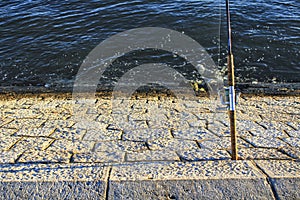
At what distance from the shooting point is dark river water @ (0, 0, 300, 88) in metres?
8.06

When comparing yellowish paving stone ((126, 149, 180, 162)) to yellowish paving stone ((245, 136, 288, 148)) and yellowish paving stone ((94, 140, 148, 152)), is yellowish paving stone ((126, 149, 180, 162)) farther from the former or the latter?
yellowish paving stone ((245, 136, 288, 148))

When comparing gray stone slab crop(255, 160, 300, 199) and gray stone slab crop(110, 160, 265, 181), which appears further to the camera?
gray stone slab crop(110, 160, 265, 181)

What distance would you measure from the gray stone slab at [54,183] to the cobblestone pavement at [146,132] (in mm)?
326

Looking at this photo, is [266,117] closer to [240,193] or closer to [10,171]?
[240,193]

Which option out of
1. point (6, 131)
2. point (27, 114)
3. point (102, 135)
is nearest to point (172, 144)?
point (102, 135)

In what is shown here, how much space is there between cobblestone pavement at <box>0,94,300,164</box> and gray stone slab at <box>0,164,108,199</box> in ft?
1.07

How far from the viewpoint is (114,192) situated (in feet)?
8.87

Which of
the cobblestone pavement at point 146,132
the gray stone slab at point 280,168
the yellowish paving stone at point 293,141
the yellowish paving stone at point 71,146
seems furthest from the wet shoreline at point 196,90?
the gray stone slab at point 280,168

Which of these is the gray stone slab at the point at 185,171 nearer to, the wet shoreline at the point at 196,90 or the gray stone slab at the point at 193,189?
the gray stone slab at the point at 193,189

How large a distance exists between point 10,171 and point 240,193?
1927 millimetres

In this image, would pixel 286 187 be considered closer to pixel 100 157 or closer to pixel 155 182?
pixel 155 182

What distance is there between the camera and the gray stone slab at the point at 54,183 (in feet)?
8.85

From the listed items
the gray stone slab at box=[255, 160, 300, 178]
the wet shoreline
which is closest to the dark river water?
the wet shoreline

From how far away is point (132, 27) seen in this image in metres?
10.2
